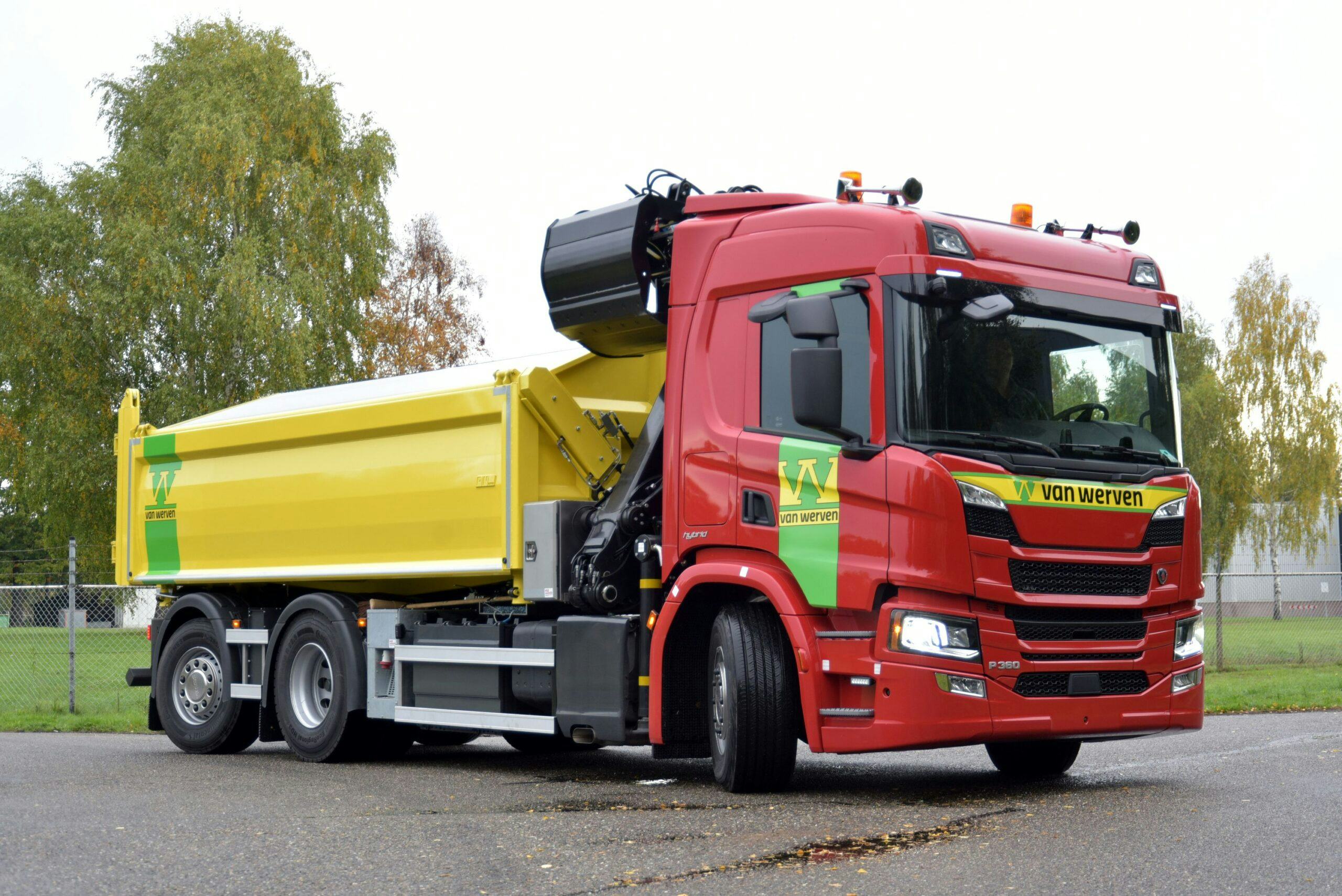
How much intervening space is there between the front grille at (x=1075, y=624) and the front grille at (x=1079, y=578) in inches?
3.8

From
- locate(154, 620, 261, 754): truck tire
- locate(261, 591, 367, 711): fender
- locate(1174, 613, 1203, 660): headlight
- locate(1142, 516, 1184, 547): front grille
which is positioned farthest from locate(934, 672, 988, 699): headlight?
locate(154, 620, 261, 754): truck tire

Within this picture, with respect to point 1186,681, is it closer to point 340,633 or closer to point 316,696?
point 340,633

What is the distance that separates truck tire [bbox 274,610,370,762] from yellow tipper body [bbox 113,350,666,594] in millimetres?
461

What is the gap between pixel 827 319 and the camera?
26.4ft

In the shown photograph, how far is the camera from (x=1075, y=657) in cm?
811

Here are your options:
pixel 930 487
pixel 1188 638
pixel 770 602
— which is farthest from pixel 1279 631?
pixel 930 487

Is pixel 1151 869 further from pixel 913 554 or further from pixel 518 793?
pixel 518 793

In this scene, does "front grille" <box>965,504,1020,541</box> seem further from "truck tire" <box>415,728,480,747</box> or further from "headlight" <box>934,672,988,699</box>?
"truck tire" <box>415,728,480,747</box>

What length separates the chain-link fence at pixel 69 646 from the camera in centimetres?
1755

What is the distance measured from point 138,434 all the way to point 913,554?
896cm

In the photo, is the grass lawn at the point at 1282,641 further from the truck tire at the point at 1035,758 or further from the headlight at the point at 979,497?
the headlight at the point at 979,497

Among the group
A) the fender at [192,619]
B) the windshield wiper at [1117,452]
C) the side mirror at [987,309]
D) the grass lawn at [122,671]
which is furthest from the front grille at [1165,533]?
the grass lawn at [122,671]

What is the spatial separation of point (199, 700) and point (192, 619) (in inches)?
29.3

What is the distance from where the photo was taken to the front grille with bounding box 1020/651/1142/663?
314 inches
